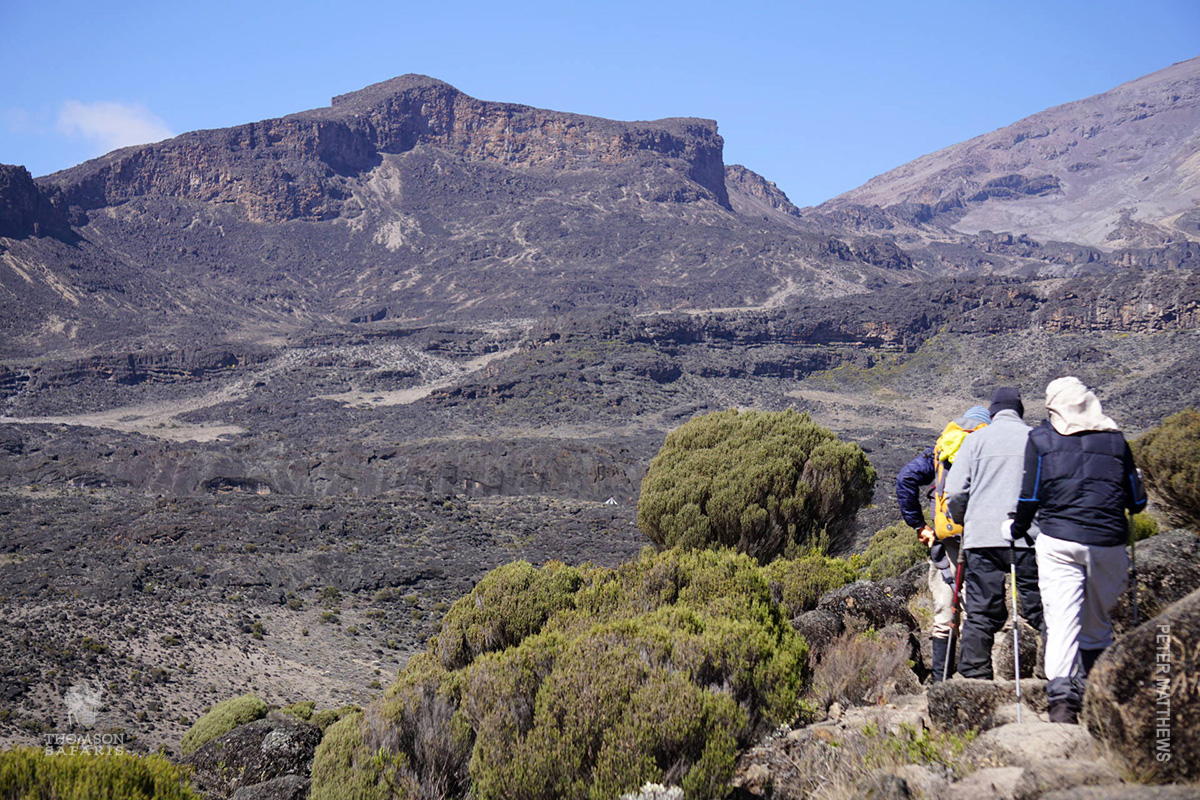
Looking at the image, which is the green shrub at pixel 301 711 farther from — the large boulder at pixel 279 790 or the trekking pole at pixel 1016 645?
the trekking pole at pixel 1016 645

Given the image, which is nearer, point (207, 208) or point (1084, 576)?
point (1084, 576)

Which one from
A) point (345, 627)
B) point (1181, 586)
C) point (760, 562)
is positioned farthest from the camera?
point (345, 627)

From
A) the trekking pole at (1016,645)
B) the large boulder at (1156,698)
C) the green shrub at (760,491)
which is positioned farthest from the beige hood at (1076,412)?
the green shrub at (760,491)

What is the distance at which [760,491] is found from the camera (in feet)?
43.7

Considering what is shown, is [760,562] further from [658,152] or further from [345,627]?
[658,152]

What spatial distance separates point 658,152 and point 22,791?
6272 inches

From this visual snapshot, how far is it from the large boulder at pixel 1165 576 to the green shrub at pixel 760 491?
803cm

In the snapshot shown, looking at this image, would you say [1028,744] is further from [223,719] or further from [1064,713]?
[223,719]

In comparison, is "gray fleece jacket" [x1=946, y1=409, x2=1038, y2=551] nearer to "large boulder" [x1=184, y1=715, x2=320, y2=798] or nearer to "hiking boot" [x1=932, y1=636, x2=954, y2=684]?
"hiking boot" [x1=932, y1=636, x2=954, y2=684]

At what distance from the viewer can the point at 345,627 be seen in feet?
70.3

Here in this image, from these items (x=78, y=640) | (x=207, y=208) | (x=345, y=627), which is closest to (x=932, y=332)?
(x=345, y=627)

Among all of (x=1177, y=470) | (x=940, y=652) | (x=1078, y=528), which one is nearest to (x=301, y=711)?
(x=940, y=652)

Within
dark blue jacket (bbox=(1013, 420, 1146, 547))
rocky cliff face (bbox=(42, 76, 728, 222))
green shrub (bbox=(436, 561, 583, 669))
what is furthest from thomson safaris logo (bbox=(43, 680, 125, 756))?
rocky cliff face (bbox=(42, 76, 728, 222))

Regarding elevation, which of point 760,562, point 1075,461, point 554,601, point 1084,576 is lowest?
point 760,562
